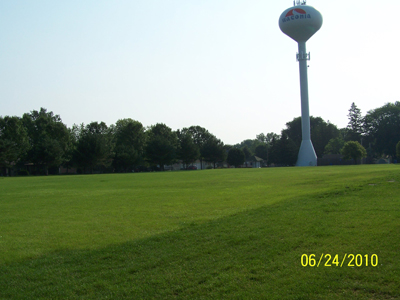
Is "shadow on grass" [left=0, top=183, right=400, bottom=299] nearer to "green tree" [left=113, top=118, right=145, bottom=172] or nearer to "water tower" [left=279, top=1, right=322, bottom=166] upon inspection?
"water tower" [left=279, top=1, right=322, bottom=166]

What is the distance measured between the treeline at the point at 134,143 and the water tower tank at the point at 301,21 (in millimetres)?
35876

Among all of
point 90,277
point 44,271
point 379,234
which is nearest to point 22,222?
point 44,271

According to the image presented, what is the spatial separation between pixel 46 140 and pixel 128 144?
30.8 meters

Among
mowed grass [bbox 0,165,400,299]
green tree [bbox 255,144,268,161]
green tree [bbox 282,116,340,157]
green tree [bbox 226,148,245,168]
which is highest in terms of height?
green tree [bbox 282,116,340,157]

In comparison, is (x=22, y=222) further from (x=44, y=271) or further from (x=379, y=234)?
(x=379, y=234)

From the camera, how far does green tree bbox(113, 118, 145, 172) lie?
290 feet

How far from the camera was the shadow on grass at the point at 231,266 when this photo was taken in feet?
17.6

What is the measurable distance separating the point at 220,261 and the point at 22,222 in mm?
8195

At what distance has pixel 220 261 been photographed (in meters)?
6.66

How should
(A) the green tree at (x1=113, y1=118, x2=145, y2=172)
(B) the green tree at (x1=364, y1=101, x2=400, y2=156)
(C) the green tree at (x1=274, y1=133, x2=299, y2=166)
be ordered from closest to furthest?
1. (A) the green tree at (x1=113, y1=118, x2=145, y2=172)
2. (C) the green tree at (x1=274, y1=133, x2=299, y2=166)
3. (B) the green tree at (x1=364, y1=101, x2=400, y2=156)

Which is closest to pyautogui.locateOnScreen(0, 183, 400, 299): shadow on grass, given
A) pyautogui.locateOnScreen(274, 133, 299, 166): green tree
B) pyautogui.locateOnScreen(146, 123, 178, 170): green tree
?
pyautogui.locateOnScreen(146, 123, 178, 170): green tree

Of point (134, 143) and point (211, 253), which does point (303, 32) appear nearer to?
point (134, 143)
